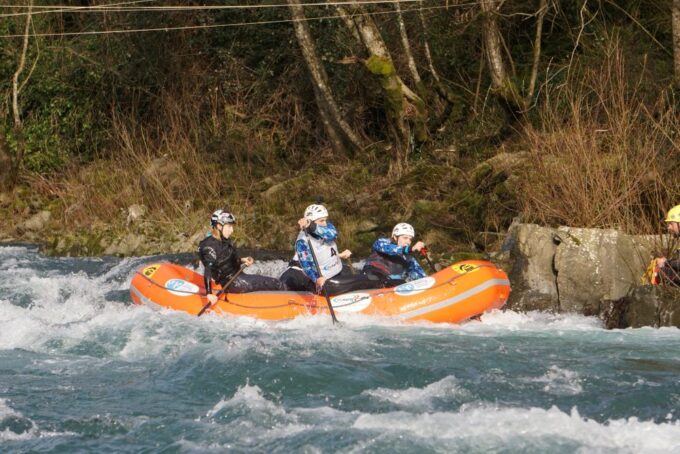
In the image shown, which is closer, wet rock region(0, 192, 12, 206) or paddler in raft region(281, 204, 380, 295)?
paddler in raft region(281, 204, 380, 295)

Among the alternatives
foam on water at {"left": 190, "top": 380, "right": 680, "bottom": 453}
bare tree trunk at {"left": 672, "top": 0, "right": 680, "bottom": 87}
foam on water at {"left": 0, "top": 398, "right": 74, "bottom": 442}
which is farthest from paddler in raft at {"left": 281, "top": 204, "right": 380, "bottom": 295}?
bare tree trunk at {"left": 672, "top": 0, "right": 680, "bottom": 87}

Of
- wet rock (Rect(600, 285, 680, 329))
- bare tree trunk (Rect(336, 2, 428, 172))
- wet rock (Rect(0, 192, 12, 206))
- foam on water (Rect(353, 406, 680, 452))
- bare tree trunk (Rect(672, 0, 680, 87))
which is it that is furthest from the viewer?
wet rock (Rect(0, 192, 12, 206))

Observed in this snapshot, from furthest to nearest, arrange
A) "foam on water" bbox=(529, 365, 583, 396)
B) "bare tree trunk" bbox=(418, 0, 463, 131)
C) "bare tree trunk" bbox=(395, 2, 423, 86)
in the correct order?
"bare tree trunk" bbox=(418, 0, 463, 131), "bare tree trunk" bbox=(395, 2, 423, 86), "foam on water" bbox=(529, 365, 583, 396)

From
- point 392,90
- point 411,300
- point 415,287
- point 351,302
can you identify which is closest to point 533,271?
point 415,287

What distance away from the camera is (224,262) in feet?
36.5

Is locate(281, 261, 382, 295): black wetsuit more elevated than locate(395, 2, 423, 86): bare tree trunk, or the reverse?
locate(395, 2, 423, 86): bare tree trunk

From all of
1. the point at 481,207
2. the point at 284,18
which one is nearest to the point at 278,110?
the point at 284,18

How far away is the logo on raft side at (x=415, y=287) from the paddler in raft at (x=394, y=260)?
Answer: 0.43 metres

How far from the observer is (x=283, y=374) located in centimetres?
843

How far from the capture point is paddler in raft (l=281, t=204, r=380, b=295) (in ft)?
36.1

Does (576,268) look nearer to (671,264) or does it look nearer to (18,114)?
(671,264)

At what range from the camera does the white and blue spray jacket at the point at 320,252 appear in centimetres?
1115

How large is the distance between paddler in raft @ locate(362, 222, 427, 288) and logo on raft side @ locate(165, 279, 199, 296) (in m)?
1.87

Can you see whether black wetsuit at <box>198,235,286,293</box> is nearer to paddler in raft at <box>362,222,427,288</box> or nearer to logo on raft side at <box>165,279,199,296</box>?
logo on raft side at <box>165,279,199,296</box>
